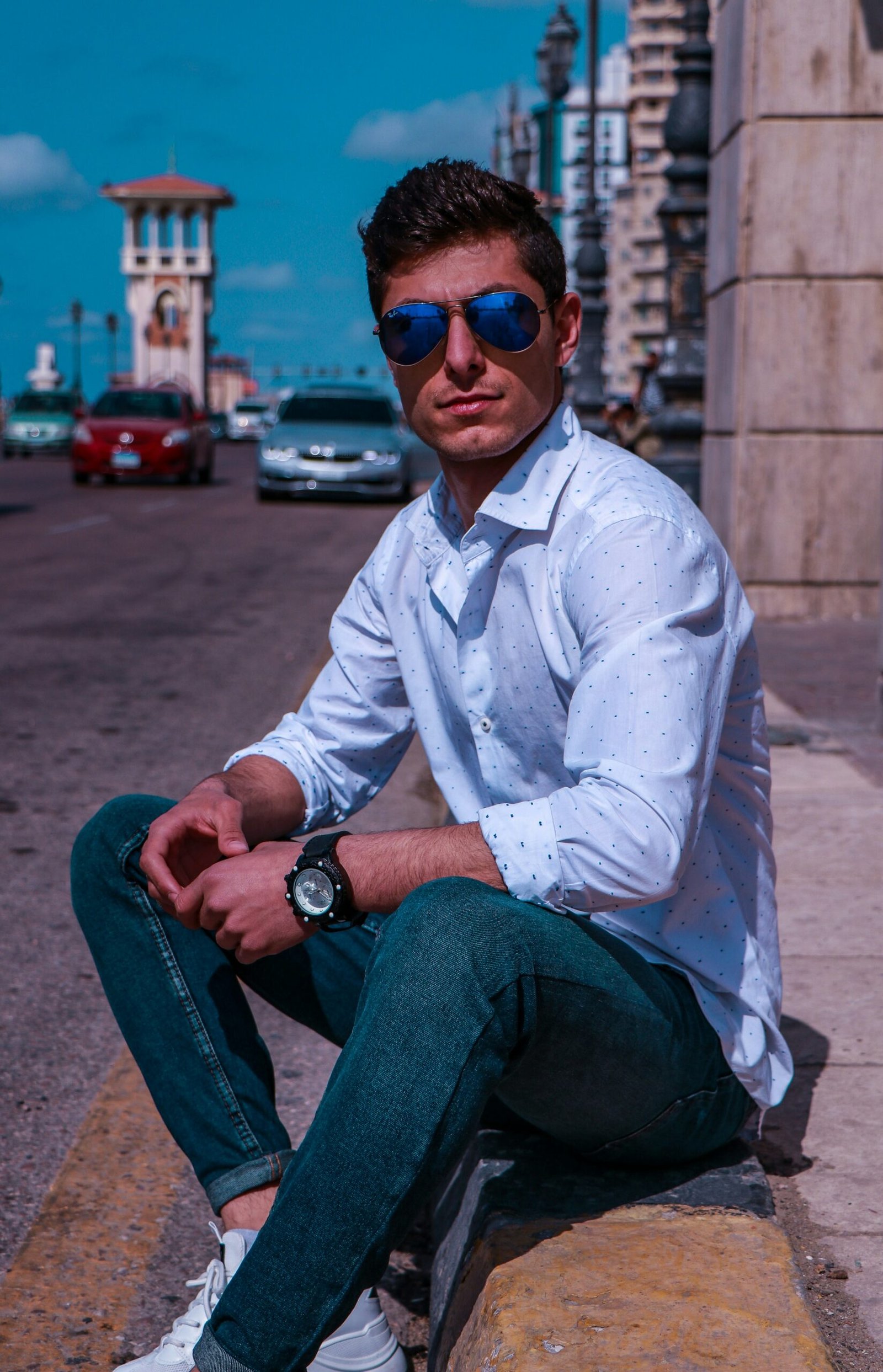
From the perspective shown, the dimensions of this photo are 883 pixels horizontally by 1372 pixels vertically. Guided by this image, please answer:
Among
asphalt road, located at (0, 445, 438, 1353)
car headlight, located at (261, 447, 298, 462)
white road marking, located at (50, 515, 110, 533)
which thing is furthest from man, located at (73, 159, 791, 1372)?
car headlight, located at (261, 447, 298, 462)

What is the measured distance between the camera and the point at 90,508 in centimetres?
2019

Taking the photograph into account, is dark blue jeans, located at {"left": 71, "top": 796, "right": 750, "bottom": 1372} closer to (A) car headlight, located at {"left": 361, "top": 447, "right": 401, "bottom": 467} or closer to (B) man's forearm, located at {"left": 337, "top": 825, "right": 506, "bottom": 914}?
(B) man's forearm, located at {"left": 337, "top": 825, "right": 506, "bottom": 914}

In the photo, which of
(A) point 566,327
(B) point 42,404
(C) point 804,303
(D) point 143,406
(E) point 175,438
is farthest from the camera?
(B) point 42,404

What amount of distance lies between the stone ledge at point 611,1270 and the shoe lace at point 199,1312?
31cm

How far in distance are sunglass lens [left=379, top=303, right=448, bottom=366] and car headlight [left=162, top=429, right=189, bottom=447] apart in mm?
22753

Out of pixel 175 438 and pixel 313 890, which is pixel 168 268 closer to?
pixel 175 438

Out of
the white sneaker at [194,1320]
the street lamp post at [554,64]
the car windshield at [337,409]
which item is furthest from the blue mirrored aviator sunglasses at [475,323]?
the car windshield at [337,409]

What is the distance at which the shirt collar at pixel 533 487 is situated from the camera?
2.20 meters

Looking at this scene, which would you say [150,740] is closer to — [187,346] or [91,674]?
[91,674]

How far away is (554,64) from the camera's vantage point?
18.3m

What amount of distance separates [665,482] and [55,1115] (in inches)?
65.8

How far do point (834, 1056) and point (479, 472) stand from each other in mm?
1204

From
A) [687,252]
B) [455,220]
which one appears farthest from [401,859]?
[687,252]

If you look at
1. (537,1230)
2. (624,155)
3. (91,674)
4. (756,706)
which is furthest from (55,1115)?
(624,155)
